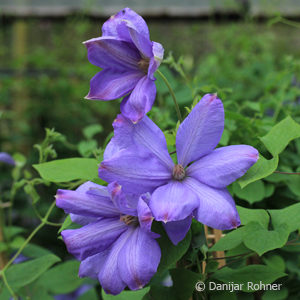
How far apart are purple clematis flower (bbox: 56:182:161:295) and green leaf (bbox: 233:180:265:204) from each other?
0.73 ft

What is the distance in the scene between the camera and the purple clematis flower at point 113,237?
38 cm

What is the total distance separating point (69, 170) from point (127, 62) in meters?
0.15

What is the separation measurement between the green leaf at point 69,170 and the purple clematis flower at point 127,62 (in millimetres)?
101

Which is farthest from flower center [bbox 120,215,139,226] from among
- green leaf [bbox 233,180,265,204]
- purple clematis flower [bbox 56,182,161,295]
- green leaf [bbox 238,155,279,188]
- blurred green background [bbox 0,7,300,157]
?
blurred green background [bbox 0,7,300,157]

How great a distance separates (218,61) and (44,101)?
3.80 feet

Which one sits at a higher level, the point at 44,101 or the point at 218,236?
the point at 218,236

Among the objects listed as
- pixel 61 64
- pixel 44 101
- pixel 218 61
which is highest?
pixel 218 61

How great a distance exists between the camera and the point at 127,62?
438 mm

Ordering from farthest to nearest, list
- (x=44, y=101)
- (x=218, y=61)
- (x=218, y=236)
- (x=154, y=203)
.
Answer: (x=44, y=101)
(x=218, y=61)
(x=218, y=236)
(x=154, y=203)

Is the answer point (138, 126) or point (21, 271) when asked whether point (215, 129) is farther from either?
point (21, 271)

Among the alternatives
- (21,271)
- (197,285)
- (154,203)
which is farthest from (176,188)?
(21,271)

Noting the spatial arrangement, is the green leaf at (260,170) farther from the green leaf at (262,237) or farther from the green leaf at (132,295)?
the green leaf at (132,295)

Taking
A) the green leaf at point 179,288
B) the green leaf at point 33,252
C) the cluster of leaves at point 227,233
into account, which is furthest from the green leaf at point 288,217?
the green leaf at point 33,252

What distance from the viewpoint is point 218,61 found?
1.69 m
